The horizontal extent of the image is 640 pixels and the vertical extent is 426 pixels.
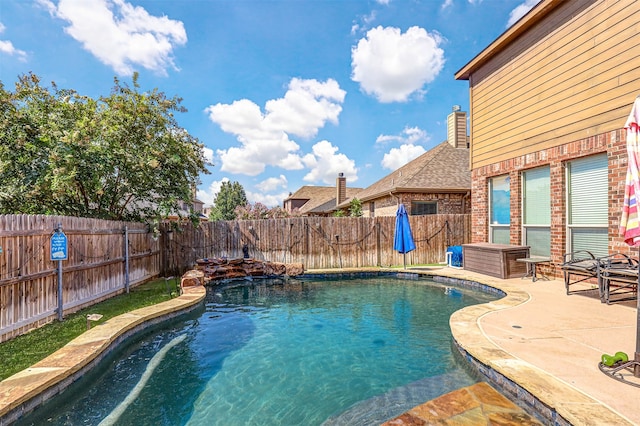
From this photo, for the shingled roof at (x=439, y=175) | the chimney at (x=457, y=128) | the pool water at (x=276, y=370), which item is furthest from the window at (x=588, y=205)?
the chimney at (x=457, y=128)

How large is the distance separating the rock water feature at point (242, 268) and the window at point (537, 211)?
6.76m

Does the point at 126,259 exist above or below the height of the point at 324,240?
below

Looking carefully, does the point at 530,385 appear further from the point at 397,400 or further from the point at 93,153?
the point at 93,153

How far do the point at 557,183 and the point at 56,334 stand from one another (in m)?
9.94

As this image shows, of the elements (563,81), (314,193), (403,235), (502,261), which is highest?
(563,81)

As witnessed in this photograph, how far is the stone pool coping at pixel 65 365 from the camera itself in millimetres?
2855

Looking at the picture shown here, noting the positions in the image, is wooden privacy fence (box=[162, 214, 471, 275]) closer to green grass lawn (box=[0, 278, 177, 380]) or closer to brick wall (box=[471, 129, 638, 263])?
brick wall (box=[471, 129, 638, 263])

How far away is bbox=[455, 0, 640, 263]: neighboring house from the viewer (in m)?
6.07

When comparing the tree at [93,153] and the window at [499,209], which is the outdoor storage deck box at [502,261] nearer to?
the window at [499,209]

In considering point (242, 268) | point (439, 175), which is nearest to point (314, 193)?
point (439, 175)

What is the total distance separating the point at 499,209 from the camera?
31.6 ft

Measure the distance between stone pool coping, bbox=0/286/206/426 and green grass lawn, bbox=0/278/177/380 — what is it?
185 millimetres

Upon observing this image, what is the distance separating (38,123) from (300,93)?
9202 millimetres

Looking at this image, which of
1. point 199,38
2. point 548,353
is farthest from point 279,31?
point 548,353
